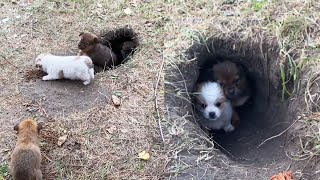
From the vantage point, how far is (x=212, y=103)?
18.8 ft

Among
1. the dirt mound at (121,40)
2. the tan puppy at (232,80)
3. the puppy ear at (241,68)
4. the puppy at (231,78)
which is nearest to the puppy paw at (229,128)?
the tan puppy at (232,80)

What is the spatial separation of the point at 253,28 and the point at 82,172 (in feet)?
7.78

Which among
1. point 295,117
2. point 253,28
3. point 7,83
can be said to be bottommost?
point 7,83

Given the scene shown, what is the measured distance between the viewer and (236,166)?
4445mm

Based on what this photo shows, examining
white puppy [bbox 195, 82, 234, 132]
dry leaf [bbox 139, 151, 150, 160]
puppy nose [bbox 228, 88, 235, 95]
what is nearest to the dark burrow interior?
white puppy [bbox 195, 82, 234, 132]

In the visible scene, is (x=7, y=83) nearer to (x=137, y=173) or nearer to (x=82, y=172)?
(x=82, y=172)

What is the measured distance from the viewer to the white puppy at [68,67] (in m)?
5.05

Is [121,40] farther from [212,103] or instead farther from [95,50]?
[212,103]

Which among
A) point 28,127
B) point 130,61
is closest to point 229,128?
point 130,61

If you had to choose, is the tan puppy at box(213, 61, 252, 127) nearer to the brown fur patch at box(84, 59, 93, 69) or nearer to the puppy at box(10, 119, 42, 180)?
the brown fur patch at box(84, 59, 93, 69)

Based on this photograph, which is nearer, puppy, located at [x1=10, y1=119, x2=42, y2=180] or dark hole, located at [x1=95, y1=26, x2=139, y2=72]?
puppy, located at [x1=10, y1=119, x2=42, y2=180]

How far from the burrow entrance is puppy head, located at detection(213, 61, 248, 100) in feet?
0.24

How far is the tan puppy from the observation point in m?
5.89

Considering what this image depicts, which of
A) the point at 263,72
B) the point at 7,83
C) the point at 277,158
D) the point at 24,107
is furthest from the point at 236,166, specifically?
the point at 7,83
